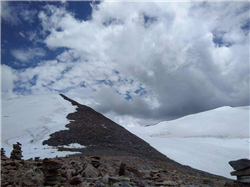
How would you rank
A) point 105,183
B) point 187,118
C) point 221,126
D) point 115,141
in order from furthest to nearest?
point 187,118
point 221,126
point 115,141
point 105,183

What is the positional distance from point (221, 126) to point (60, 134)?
4205cm

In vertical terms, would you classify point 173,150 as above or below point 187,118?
below

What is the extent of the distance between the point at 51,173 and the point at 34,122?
31.1 metres

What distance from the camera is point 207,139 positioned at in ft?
150

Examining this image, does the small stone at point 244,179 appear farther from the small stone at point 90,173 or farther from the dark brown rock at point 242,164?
the small stone at point 90,173

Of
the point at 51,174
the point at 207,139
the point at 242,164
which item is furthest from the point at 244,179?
the point at 207,139

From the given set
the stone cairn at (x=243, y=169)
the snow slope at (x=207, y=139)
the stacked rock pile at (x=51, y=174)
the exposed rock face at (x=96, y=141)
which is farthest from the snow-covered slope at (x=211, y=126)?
the stacked rock pile at (x=51, y=174)

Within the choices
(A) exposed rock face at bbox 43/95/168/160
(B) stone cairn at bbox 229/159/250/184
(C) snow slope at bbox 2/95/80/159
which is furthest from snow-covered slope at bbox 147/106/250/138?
(B) stone cairn at bbox 229/159/250/184

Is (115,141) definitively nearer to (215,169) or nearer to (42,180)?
(215,169)

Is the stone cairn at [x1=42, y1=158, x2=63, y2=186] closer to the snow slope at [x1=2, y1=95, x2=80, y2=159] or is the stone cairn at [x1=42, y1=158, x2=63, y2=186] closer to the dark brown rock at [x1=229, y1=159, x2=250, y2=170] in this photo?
the dark brown rock at [x1=229, y1=159, x2=250, y2=170]

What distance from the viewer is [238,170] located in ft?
43.3

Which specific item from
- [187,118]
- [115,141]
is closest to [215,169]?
[115,141]

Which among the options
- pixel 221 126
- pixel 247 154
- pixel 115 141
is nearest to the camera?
pixel 115 141

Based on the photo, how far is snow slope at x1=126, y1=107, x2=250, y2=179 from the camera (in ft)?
97.5
